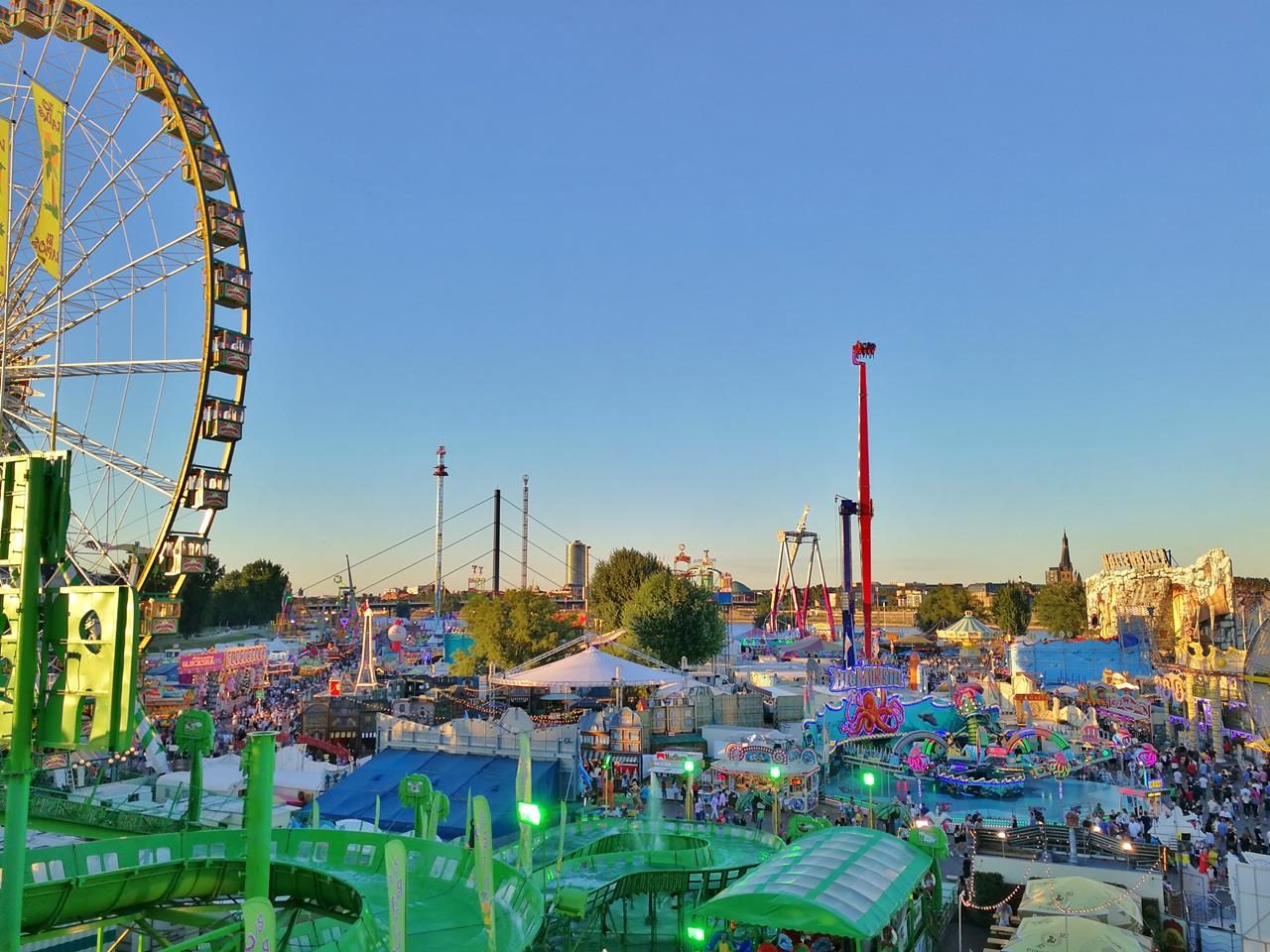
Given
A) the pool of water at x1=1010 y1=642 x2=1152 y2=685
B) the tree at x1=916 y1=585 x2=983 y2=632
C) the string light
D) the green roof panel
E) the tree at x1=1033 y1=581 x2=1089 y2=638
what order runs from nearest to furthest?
the green roof panel
the string light
the pool of water at x1=1010 y1=642 x2=1152 y2=685
the tree at x1=1033 y1=581 x2=1089 y2=638
the tree at x1=916 y1=585 x2=983 y2=632

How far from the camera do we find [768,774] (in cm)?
2264

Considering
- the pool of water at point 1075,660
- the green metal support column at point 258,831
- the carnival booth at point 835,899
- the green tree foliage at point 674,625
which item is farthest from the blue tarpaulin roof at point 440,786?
the pool of water at point 1075,660

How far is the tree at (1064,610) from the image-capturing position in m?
84.4

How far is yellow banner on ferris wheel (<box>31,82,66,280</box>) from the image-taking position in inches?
488

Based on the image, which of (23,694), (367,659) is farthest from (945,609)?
(23,694)

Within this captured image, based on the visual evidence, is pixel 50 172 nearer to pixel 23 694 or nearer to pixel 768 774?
pixel 23 694

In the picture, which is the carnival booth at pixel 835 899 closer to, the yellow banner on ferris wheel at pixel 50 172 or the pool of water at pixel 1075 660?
the yellow banner on ferris wheel at pixel 50 172

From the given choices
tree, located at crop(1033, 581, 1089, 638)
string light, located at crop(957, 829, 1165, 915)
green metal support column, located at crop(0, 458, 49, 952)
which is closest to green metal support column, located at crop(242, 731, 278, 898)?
green metal support column, located at crop(0, 458, 49, 952)

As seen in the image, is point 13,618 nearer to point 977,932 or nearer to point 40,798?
point 40,798

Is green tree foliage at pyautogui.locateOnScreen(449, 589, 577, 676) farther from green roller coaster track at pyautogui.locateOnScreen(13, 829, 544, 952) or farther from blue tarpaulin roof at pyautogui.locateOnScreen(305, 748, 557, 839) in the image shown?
green roller coaster track at pyautogui.locateOnScreen(13, 829, 544, 952)

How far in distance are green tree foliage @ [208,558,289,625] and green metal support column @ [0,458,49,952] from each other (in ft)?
300

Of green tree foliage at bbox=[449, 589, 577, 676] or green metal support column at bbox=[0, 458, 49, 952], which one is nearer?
green metal support column at bbox=[0, 458, 49, 952]

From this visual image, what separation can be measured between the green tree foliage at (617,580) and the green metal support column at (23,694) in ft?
183

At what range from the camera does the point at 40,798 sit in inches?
547
